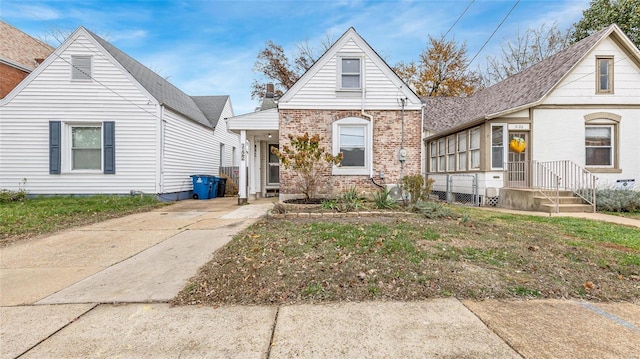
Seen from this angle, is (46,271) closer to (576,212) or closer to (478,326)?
(478,326)

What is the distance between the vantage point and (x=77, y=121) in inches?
430

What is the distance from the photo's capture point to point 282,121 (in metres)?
10.1

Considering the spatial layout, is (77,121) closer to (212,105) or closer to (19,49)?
(19,49)

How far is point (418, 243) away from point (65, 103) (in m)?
13.4

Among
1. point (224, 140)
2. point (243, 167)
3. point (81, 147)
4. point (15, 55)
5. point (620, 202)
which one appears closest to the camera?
point (620, 202)

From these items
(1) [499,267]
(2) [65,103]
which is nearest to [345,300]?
(1) [499,267]

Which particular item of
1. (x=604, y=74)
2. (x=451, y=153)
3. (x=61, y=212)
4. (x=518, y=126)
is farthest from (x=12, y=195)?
(x=604, y=74)

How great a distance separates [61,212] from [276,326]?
8620 millimetres

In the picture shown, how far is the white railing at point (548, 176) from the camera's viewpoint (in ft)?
34.3

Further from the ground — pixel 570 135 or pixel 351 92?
pixel 351 92

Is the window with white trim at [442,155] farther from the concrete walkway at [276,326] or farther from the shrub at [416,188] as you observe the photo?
the concrete walkway at [276,326]

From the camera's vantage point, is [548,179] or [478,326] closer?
[478,326]

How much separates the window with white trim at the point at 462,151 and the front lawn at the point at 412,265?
286 inches

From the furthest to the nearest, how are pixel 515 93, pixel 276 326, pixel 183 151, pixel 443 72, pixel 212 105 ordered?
pixel 443 72, pixel 212 105, pixel 183 151, pixel 515 93, pixel 276 326
